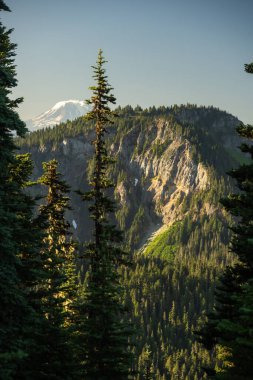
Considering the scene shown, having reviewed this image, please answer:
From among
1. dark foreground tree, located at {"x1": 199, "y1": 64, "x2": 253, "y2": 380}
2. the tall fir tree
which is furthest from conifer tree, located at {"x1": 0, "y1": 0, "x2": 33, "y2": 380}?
dark foreground tree, located at {"x1": 199, "y1": 64, "x2": 253, "y2": 380}

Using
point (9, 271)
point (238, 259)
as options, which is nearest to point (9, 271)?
point (9, 271)

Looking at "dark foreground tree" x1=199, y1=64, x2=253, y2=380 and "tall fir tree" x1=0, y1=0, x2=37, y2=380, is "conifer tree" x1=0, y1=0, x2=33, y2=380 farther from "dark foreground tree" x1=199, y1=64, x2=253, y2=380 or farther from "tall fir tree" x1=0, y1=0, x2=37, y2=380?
"dark foreground tree" x1=199, y1=64, x2=253, y2=380

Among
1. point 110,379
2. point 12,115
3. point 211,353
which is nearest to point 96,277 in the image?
point 110,379

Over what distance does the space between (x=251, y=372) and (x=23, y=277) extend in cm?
1042

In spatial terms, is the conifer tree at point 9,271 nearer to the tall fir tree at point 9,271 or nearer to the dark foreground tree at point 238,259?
the tall fir tree at point 9,271

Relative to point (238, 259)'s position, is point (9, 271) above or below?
below

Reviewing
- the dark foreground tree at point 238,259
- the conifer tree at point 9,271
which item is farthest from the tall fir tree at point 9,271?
→ the dark foreground tree at point 238,259

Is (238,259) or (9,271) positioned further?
(238,259)

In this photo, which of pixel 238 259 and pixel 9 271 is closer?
A: pixel 9 271

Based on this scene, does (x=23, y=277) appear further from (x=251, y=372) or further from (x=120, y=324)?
(x=251, y=372)

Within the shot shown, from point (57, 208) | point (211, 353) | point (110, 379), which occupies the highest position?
point (57, 208)

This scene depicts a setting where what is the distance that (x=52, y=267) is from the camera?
19.9 meters

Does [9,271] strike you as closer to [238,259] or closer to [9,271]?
[9,271]

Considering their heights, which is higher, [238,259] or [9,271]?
[238,259]
